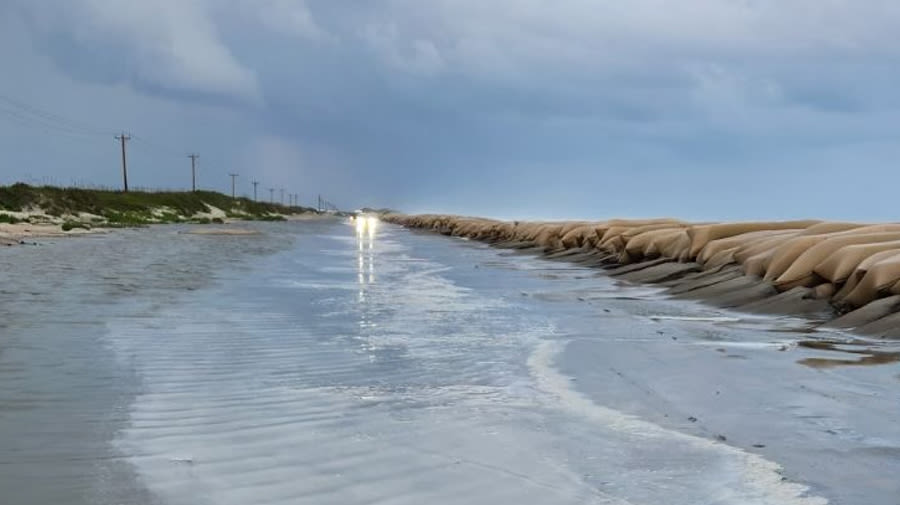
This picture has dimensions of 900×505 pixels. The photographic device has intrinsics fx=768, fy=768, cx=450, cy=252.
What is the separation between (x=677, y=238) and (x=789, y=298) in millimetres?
6784

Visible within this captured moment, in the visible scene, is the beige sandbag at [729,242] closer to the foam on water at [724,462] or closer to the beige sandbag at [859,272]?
the beige sandbag at [859,272]

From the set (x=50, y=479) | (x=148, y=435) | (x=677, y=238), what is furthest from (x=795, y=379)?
(x=677, y=238)

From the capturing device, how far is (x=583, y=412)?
4684 millimetres

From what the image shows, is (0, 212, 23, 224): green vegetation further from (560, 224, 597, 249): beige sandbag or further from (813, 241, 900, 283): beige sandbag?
(813, 241, 900, 283): beige sandbag

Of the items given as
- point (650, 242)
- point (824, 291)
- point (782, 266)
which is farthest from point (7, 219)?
point (824, 291)

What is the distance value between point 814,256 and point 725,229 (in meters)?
5.02

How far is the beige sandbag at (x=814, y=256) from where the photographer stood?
35.3 feet

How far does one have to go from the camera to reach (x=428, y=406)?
4.75 meters

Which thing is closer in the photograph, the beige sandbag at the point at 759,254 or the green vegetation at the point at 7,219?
the beige sandbag at the point at 759,254

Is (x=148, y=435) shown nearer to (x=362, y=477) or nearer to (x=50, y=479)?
(x=50, y=479)


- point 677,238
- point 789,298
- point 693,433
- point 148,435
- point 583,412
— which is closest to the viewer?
point 148,435

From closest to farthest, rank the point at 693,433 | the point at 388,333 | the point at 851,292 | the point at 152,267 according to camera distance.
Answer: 1. the point at 693,433
2. the point at 388,333
3. the point at 851,292
4. the point at 152,267

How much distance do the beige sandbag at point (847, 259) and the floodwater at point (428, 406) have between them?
4.60 feet

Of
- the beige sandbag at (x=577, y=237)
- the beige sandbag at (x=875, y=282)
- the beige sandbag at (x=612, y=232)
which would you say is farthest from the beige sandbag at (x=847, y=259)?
the beige sandbag at (x=577, y=237)
